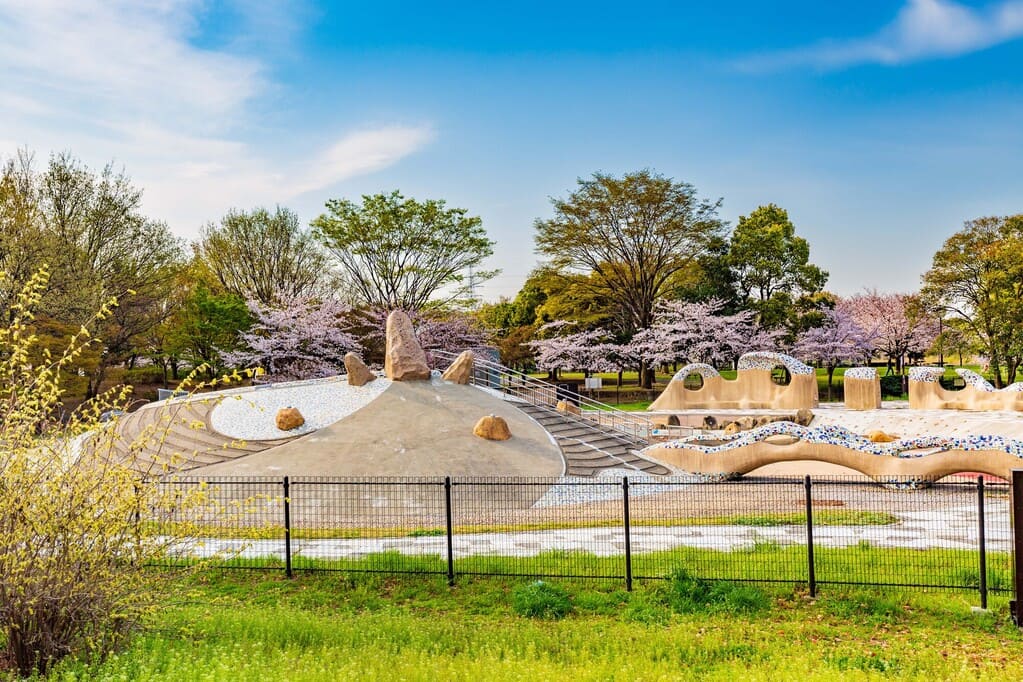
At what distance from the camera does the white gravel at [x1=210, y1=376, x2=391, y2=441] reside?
19.5 meters

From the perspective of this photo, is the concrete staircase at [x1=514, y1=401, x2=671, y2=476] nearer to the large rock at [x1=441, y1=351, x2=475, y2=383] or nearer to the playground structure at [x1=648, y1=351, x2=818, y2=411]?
the large rock at [x1=441, y1=351, x2=475, y2=383]

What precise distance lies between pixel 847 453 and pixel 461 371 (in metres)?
10.2

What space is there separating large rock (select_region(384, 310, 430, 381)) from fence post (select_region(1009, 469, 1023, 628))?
1566 centimetres

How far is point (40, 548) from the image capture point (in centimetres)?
641

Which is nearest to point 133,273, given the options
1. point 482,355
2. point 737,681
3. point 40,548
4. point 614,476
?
point 482,355

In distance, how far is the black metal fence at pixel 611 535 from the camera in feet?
31.8

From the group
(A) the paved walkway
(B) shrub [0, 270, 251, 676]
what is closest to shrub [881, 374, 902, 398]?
(A) the paved walkway

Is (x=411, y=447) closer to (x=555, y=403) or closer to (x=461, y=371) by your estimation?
(x=461, y=371)

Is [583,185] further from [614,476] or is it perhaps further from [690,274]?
[614,476]

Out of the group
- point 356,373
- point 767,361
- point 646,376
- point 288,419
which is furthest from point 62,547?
point 646,376

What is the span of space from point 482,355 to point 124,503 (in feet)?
113

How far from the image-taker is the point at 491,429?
19.7m

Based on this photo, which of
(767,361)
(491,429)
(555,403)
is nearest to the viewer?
(491,429)

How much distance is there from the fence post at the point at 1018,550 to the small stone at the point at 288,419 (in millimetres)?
15119
